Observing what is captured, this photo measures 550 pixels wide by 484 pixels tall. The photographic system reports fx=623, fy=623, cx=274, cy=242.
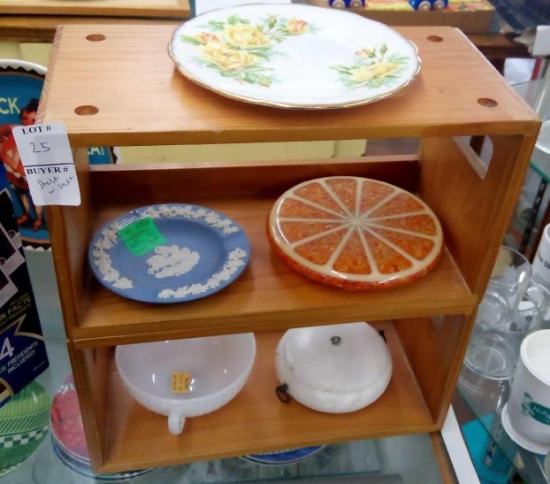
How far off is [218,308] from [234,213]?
8.4 inches

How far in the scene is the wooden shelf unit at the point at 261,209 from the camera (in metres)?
0.64

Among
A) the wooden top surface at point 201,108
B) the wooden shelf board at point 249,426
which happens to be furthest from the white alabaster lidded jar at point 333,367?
the wooden top surface at point 201,108

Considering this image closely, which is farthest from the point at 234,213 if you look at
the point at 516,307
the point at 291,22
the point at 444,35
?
the point at 516,307

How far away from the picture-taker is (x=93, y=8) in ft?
4.29

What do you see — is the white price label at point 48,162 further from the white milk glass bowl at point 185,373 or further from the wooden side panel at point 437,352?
the wooden side panel at point 437,352

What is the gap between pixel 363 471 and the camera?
100cm

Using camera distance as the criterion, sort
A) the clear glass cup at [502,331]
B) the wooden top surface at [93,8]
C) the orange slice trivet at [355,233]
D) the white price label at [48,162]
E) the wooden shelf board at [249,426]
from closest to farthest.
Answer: the white price label at [48,162] < the orange slice trivet at [355,233] < the wooden shelf board at [249,426] < the clear glass cup at [502,331] < the wooden top surface at [93,8]

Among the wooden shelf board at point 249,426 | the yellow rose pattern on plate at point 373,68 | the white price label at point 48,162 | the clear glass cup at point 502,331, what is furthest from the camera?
the clear glass cup at point 502,331

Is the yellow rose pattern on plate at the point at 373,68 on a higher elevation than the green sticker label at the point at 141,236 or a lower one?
higher

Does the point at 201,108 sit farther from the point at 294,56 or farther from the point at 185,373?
the point at 185,373

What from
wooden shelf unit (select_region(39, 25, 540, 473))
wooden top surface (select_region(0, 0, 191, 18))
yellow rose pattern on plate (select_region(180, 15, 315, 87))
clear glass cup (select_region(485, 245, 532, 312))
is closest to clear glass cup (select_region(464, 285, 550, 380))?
clear glass cup (select_region(485, 245, 532, 312))

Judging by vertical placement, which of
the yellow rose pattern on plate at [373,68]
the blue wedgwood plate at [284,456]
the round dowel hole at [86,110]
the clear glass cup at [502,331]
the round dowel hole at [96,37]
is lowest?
the blue wedgwood plate at [284,456]

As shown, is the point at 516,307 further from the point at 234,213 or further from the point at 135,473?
the point at 135,473

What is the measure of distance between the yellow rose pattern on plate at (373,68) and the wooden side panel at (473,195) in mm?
146
